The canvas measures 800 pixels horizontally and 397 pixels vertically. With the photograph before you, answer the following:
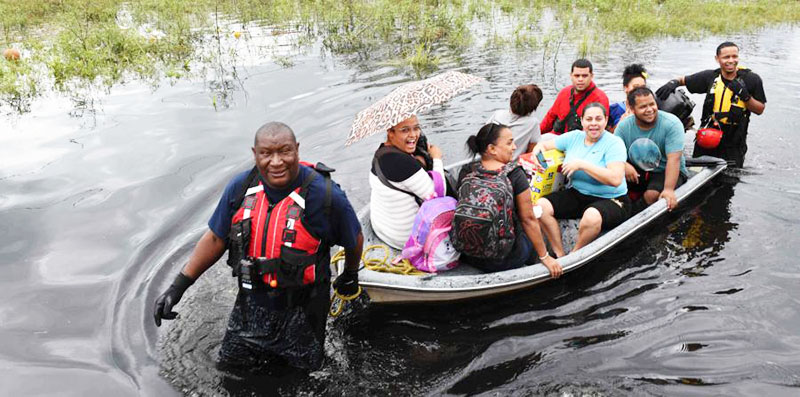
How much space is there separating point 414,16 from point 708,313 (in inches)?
544

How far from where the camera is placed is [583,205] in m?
5.23

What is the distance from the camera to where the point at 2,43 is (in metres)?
13.9

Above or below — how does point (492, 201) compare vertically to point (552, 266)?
above

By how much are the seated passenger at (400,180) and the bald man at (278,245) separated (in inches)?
33.6

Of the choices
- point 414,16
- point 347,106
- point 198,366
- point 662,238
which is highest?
point 414,16

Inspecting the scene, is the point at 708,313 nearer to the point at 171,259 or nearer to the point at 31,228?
the point at 171,259

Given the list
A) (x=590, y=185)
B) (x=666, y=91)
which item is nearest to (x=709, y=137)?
(x=666, y=91)

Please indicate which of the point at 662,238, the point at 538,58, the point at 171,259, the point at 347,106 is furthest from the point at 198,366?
the point at 538,58

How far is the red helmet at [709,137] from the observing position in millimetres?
6633

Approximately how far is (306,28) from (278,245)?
14045 millimetres

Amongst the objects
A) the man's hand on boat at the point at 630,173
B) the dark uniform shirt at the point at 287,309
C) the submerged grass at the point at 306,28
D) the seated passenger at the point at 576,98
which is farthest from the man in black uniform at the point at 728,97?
the submerged grass at the point at 306,28

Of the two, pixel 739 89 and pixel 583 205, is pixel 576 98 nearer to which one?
pixel 583 205

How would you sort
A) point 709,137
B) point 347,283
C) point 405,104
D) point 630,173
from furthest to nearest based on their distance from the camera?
point 709,137 < point 630,173 < point 405,104 < point 347,283

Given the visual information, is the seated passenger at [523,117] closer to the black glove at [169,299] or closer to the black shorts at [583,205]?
the black shorts at [583,205]
